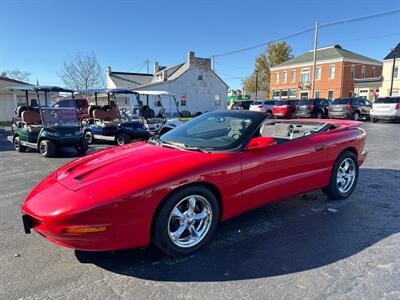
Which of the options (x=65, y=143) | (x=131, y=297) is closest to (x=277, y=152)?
(x=131, y=297)

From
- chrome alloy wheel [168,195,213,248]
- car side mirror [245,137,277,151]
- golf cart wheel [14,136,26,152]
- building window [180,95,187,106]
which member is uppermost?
building window [180,95,187,106]

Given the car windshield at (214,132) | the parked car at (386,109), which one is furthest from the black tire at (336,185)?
the parked car at (386,109)

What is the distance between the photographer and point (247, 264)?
2.85 m

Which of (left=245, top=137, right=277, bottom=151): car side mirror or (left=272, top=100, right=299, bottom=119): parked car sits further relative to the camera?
(left=272, top=100, right=299, bottom=119): parked car

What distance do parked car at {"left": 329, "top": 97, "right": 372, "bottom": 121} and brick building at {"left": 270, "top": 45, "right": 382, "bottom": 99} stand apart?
23250mm

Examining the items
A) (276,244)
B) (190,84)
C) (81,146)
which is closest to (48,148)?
(81,146)

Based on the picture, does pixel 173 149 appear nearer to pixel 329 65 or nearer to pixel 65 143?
pixel 65 143

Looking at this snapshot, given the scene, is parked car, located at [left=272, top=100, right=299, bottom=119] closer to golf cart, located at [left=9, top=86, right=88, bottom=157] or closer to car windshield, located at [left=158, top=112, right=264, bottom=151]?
golf cart, located at [left=9, top=86, right=88, bottom=157]

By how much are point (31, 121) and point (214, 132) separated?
8018 millimetres

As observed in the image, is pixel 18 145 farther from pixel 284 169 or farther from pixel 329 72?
pixel 329 72

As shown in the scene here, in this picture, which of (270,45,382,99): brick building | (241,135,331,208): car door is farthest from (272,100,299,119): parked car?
(270,45,382,99): brick building

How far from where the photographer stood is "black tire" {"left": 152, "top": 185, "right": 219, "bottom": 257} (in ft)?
9.07

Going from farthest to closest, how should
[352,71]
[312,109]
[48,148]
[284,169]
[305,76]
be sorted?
[305,76] → [352,71] → [312,109] → [48,148] → [284,169]

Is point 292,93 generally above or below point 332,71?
below
